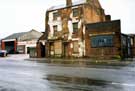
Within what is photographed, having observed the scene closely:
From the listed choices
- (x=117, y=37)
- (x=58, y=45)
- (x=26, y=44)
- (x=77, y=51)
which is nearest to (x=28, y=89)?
(x=117, y=37)

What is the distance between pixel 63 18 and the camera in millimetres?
39812

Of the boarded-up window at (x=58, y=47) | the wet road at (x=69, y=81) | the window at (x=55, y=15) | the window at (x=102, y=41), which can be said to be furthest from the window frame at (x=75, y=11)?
the wet road at (x=69, y=81)

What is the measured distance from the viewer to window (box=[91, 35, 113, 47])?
108ft

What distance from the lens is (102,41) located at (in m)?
33.8

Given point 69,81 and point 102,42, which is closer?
point 69,81

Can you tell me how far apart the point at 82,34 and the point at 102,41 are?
4297mm

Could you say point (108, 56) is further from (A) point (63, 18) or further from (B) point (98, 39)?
(A) point (63, 18)

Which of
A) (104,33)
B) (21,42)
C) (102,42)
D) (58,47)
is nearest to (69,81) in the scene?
(104,33)

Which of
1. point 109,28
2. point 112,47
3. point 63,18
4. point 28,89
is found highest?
point 63,18

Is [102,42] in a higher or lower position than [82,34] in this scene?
lower

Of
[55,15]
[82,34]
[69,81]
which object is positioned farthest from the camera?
[55,15]

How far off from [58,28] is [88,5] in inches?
262

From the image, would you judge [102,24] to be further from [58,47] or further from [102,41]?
[58,47]

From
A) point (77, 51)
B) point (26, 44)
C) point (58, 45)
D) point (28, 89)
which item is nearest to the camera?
point (28, 89)
